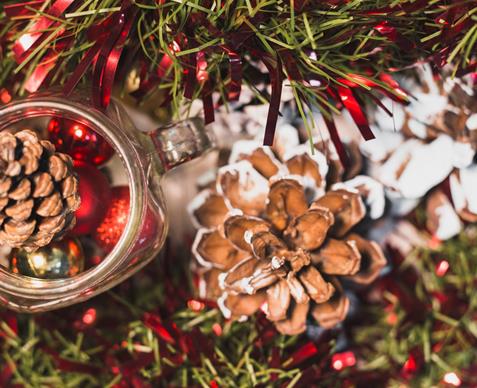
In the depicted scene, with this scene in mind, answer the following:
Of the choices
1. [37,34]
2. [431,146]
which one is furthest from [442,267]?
[37,34]

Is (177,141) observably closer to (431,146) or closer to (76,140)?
(76,140)

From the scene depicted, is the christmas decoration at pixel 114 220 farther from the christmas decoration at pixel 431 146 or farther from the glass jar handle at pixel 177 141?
the christmas decoration at pixel 431 146

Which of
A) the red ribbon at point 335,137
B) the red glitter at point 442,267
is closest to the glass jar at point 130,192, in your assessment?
the red ribbon at point 335,137

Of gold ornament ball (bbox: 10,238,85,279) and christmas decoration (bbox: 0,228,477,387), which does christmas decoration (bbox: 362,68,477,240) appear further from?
gold ornament ball (bbox: 10,238,85,279)

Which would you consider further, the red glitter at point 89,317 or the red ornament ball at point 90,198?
the red glitter at point 89,317

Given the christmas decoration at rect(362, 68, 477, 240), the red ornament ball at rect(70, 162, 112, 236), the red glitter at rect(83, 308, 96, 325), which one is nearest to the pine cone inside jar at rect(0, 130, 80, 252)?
the red ornament ball at rect(70, 162, 112, 236)

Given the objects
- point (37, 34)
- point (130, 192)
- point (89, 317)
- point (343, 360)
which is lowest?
point (343, 360)
